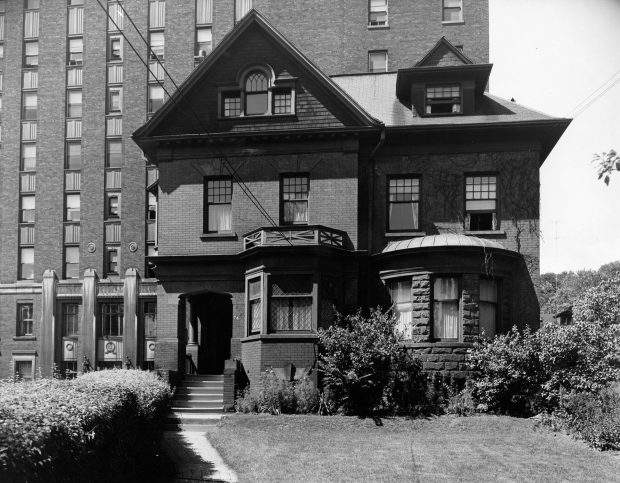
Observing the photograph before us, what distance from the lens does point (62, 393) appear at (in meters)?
9.59

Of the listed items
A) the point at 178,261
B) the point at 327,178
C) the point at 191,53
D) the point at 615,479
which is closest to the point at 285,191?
the point at 327,178

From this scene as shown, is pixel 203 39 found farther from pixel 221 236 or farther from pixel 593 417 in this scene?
pixel 593 417

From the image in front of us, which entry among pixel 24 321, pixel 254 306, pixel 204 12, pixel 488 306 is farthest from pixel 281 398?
pixel 204 12

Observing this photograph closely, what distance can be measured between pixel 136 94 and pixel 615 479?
42926mm

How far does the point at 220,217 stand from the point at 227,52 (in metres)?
6.19

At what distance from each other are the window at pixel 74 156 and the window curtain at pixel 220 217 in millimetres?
27312

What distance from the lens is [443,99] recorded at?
26406mm

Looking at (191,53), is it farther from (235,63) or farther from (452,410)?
(452,410)

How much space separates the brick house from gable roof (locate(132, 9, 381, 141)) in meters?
0.05

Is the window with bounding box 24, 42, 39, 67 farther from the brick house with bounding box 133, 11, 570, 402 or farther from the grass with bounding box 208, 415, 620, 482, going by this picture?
the grass with bounding box 208, 415, 620, 482

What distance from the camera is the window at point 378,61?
137 feet

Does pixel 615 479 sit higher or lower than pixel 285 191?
lower

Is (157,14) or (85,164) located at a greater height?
(157,14)

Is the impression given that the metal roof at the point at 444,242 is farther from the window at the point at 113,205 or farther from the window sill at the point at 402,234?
the window at the point at 113,205
